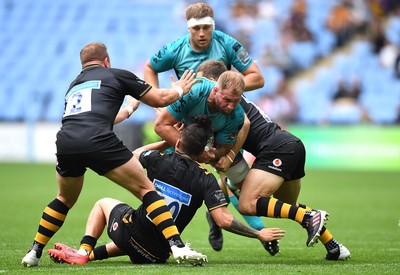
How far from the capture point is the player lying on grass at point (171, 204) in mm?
7305

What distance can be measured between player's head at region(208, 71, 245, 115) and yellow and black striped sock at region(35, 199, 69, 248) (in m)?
1.80

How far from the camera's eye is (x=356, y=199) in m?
16.0

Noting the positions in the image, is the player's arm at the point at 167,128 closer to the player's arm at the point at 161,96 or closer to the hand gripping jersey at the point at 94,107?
the player's arm at the point at 161,96

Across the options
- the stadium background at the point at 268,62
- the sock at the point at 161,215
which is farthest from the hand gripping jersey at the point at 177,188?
the stadium background at the point at 268,62

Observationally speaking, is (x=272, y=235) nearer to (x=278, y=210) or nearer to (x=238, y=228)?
(x=238, y=228)

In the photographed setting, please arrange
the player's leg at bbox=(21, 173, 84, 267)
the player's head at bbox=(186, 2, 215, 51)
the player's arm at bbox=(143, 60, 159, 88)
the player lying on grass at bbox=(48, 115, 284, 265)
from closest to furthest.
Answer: the player lying on grass at bbox=(48, 115, 284, 265)
the player's leg at bbox=(21, 173, 84, 267)
the player's head at bbox=(186, 2, 215, 51)
the player's arm at bbox=(143, 60, 159, 88)

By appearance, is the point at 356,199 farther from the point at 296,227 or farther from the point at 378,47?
the point at 378,47

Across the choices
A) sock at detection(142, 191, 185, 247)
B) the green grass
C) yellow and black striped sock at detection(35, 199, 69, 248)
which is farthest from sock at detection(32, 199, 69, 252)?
sock at detection(142, 191, 185, 247)

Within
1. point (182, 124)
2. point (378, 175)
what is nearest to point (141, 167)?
point (182, 124)

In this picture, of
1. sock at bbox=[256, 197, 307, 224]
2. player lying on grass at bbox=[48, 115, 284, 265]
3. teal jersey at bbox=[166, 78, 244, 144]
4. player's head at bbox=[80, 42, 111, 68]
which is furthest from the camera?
teal jersey at bbox=[166, 78, 244, 144]

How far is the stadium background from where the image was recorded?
79.0 feet

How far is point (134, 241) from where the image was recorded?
7.43 meters

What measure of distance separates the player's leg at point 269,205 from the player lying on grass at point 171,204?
52 cm

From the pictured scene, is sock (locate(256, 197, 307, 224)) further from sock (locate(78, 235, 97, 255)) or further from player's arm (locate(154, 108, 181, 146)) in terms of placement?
sock (locate(78, 235, 97, 255))
